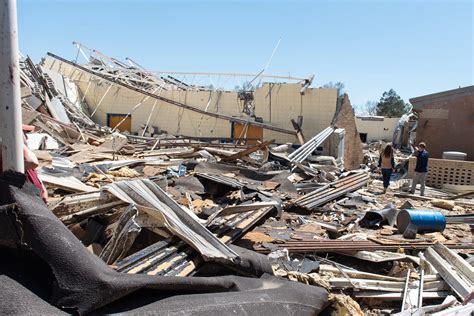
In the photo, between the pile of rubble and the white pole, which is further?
the pile of rubble

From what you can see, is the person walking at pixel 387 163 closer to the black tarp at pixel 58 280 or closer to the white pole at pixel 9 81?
the black tarp at pixel 58 280

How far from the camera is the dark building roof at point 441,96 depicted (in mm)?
13406

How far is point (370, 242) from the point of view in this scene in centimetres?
560

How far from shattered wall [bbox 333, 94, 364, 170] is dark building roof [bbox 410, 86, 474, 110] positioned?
134 inches

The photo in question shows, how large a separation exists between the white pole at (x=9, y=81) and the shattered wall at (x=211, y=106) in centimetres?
1616

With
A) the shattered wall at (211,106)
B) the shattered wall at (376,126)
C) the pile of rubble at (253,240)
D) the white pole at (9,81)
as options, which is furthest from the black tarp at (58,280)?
the shattered wall at (376,126)

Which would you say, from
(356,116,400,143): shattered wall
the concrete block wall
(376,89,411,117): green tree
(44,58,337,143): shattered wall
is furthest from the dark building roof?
(376,89,411,117): green tree

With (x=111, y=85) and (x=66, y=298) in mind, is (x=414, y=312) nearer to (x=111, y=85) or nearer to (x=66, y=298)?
(x=66, y=298)

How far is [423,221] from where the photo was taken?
6.60 metres

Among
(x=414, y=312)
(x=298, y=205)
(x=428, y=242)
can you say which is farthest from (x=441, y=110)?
(x=414, y=312)

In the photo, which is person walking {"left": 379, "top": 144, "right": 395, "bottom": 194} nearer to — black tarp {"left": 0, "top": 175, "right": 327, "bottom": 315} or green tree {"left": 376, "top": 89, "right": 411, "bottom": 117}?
black tarp {"left": 0, "top": 175, "right": 327, "bottom": 315}

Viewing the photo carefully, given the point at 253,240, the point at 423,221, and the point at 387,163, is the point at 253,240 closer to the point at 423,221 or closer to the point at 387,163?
the point at 423,221

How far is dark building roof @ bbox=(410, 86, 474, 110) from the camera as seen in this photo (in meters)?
13.4

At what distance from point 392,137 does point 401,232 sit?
27751 millimetres
